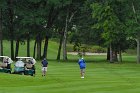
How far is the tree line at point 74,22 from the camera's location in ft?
262

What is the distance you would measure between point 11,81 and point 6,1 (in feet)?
159

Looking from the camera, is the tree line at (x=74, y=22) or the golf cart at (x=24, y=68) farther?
the tree line at (x=74, y=22)

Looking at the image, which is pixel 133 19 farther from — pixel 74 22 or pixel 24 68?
pixel 24 68

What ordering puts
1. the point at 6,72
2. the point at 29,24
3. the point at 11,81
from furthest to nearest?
the point at 29,24, the point at 6,72, the point at 11,81

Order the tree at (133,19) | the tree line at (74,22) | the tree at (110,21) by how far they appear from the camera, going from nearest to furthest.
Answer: the tree at (133,19) < the tree at (110,21) < the tree line at (74,22)

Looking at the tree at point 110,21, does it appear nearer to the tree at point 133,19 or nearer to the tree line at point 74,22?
the tree line at point 74,22

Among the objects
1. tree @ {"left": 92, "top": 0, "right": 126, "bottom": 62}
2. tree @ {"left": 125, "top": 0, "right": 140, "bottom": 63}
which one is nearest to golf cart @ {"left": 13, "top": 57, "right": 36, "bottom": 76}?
tree @ {"left": 92, "top": 0, "right": 126, "bottom": 62}

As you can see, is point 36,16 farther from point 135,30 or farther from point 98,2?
point 135,30

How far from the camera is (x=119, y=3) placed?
81.9 metres

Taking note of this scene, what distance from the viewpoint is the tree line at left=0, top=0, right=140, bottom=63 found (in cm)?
7994

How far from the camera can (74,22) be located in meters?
92.6

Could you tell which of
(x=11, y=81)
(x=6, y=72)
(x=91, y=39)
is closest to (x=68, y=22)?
(x=91, y=39)

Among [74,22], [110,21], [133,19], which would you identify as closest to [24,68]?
[110,21]

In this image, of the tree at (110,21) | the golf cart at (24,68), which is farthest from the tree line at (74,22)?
the golf cart at (24,68)
